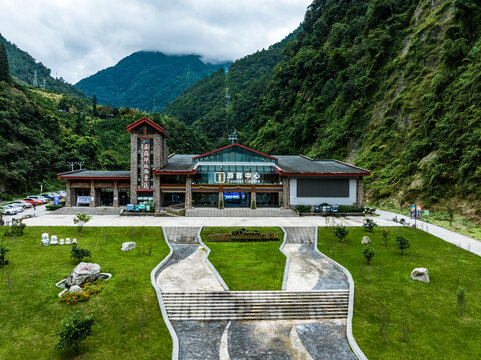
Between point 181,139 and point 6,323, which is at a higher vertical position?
point 181,139

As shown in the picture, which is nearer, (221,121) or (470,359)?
(470,359)

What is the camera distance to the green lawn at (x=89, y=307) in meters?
14.6

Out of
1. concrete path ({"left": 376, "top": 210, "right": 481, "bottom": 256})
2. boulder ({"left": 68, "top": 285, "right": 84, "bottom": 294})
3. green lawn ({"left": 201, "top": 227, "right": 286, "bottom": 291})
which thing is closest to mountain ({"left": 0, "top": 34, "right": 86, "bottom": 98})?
green lawn ({"left": 201, "top": 227, "right": 286, "bottom": 291})

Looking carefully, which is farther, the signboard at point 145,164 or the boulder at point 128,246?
the signboard at point 145,164

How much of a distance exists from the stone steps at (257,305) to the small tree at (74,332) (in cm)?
545

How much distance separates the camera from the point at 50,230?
32.7 metres

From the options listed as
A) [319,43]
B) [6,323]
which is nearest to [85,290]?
[6,323]

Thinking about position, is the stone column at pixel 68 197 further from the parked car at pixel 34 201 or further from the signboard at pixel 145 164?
the signboard at pixel 145 164

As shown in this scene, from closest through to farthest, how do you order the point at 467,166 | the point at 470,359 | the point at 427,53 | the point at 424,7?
the point at 470,359 < the point at 467,166 < the point at 427,53 < the point at 424,7

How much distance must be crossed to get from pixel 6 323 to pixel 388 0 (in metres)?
93.8

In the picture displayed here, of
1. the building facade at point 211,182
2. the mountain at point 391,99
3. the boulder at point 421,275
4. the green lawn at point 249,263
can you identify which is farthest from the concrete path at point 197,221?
the mountain at point 391,99

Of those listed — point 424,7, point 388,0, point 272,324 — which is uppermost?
point 388,0

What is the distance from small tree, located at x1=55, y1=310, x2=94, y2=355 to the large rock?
6084mm

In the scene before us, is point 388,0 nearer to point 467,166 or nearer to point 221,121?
point 467,166
